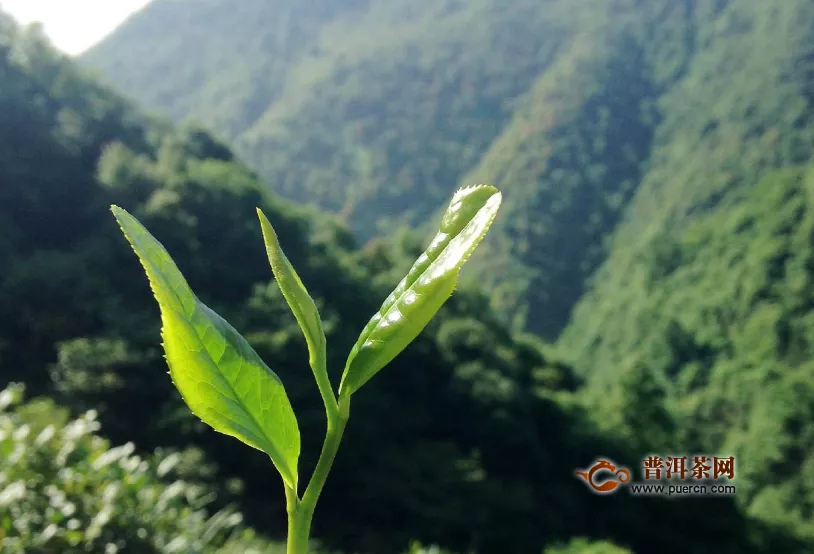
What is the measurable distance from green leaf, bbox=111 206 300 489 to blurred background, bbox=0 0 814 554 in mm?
1789

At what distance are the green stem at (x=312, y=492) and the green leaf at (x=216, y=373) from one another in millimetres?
21

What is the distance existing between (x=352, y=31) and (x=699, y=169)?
42278 millimetres

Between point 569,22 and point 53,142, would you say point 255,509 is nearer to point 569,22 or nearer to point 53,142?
point 53,142

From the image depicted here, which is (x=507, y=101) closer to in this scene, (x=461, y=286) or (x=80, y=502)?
(x=461, y=286)

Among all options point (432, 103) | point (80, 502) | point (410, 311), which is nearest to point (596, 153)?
point (432, 103)

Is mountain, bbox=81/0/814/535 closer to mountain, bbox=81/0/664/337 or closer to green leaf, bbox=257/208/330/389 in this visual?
mountain, bbox=81/0/664/337

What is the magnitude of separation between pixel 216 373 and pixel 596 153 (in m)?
47.8

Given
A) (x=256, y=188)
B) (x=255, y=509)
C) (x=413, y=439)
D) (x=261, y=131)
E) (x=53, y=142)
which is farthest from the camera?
(x=261, y=131)

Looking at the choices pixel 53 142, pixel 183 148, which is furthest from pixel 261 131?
pixel 53 142

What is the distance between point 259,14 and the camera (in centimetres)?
7075

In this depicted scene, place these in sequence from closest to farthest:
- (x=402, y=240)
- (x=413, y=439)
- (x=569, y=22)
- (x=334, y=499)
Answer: (x=334, y=499), (x=413, y=439), (x=402, y=240), (x=569, y=22)

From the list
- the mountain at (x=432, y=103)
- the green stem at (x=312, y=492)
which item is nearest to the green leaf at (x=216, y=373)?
the green stem at (x=312, y=492)

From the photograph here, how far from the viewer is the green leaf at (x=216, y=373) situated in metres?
0.36

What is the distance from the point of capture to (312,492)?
1.13 feet
